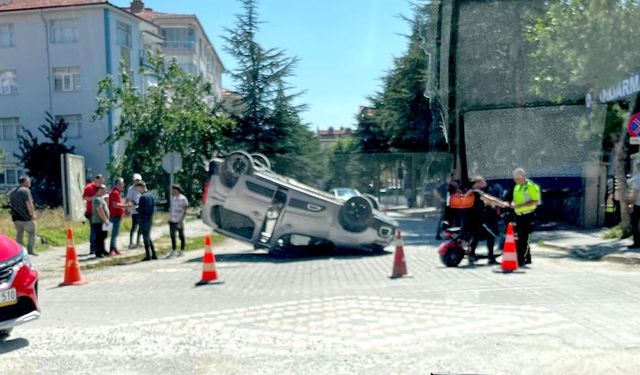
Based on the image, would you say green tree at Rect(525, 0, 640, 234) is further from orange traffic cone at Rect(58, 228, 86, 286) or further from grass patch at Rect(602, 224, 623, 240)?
orange traffic cone at Rect(58, 228, 86, 286)

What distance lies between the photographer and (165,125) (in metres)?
34.1

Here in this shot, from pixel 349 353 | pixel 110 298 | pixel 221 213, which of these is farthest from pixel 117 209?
pixel 349 353

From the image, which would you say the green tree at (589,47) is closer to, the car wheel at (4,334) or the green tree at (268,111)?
the car wheel at (4,334)

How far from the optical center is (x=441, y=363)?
5.74 meters

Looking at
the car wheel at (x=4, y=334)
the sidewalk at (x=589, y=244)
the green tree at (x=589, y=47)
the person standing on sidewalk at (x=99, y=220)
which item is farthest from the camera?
the green tree at (x=589, y=47)

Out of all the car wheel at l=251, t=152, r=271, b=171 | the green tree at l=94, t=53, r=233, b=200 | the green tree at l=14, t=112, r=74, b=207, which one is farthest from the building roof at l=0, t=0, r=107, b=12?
the car wheel at l=251, t=152, r=271, b=171

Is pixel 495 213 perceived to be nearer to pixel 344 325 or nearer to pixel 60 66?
pixel 344 325

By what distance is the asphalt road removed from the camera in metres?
5.81

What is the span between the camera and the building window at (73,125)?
139 ft

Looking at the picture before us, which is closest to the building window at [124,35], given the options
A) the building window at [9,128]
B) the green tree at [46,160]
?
the green tree at [46,160]

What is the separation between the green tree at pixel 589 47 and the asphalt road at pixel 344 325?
23.1 ft

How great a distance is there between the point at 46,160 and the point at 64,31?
7999 mm

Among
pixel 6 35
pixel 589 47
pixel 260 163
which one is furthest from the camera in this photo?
pixel 6 35

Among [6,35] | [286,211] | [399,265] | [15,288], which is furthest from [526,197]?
[6,35]
